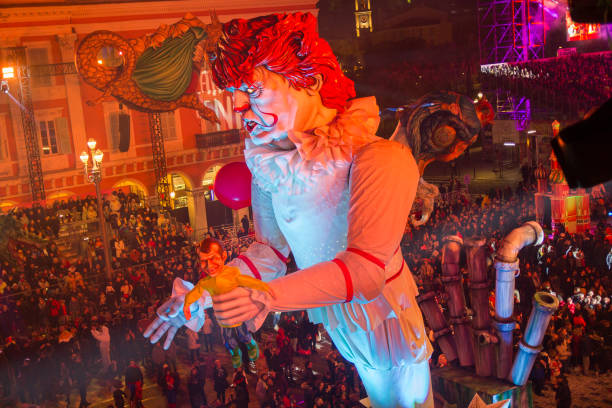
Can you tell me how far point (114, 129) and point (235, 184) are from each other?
742 inches

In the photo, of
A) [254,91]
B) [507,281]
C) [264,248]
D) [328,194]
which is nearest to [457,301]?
[507,281]

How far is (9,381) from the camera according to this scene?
9539 mm

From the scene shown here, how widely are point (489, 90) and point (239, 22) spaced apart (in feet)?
64.6

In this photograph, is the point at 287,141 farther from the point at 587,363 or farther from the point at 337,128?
the point at 587,363

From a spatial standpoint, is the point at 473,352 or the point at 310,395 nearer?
the point at 473,352

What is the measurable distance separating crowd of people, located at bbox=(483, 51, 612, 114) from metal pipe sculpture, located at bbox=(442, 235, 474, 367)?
1540 cm

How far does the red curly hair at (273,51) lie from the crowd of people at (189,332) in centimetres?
441

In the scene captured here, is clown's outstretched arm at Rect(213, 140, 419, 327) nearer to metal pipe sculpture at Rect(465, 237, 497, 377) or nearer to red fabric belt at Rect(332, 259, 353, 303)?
red fabric belt at Rect(332, 259, 353, 303)

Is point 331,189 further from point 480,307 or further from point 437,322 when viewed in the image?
point 480,307

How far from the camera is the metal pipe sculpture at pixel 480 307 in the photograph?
10.6 feet

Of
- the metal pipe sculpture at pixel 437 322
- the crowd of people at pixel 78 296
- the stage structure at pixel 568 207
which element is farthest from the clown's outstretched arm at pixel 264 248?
the stage structure at pixel 568 207

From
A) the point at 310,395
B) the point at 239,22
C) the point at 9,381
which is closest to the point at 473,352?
the point at 239,22

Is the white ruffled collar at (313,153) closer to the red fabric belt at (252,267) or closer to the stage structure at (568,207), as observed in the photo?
the red fabric belt at (252,267)

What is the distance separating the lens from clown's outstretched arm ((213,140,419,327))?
1.94 m
